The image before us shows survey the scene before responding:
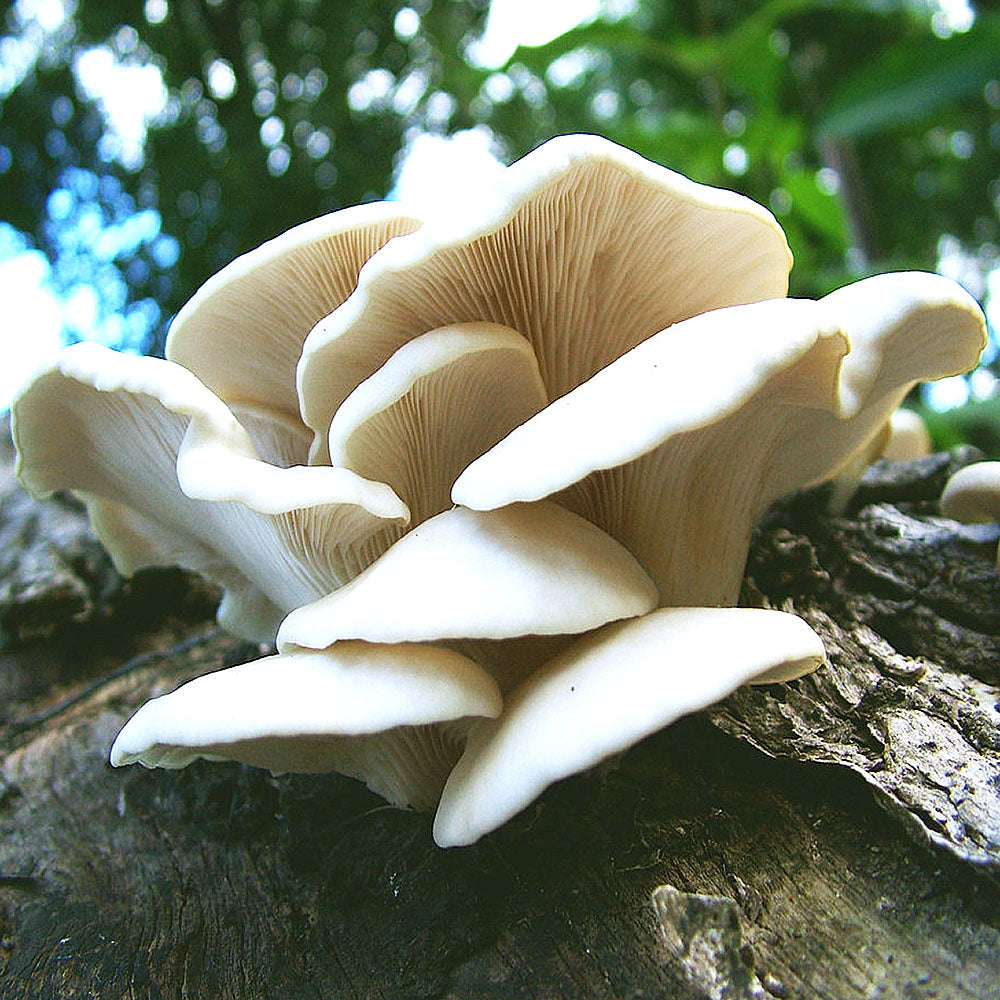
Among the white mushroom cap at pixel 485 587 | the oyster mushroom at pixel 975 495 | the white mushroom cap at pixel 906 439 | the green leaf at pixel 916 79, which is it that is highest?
the green leaf at pixel 916 79

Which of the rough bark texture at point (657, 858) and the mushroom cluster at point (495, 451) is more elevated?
the mushroom cluster at point (495, 451)

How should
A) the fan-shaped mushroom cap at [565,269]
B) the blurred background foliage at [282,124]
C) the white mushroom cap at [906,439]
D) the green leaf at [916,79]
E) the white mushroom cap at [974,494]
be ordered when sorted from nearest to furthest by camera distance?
the fan-shaped mushroom cap at [565,269] < the white mushroom cap at [974,494] < the white mushroom cap at [906,439] < the green leaf at [916,79] < the blurred background foliage at [282,124]

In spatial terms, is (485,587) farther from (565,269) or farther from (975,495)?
(975,495)

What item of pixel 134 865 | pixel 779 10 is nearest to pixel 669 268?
pixel 134 865

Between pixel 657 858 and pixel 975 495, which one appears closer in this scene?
pixel 657 858

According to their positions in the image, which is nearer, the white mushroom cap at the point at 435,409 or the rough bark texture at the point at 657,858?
the rough bark texture at the point at 657,858

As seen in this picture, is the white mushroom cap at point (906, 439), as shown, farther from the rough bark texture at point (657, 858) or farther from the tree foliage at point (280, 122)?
the tree foliage at point (280, 122)

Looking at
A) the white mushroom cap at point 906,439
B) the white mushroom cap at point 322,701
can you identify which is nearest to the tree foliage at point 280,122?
the white mushroom cap at point 906,439

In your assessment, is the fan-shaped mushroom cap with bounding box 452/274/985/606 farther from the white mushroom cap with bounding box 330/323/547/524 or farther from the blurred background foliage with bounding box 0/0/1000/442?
the blurred background foliage with bounding box 0/0/1000/442

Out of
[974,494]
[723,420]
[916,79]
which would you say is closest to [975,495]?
[974,494]

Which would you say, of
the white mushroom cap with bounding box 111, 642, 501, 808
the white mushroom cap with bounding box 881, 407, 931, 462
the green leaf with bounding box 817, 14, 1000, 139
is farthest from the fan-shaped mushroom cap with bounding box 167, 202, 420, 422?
the green leaf with bounding box 817, 14, 1000, 139
